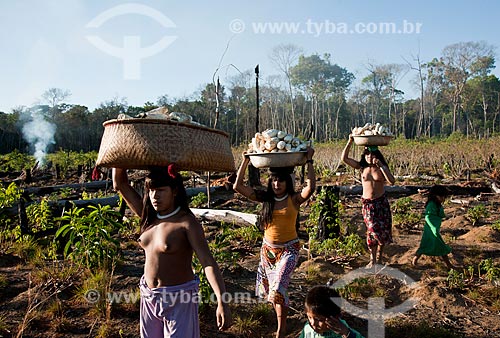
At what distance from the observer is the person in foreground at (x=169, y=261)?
2.24 m

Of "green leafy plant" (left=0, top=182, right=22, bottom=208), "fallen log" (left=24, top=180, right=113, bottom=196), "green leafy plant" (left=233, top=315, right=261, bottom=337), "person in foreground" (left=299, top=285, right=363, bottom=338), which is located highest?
"green leafy plant" (left=0, top=182, right=22, bottom=208)

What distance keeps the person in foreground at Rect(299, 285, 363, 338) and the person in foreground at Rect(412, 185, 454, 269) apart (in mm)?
3090

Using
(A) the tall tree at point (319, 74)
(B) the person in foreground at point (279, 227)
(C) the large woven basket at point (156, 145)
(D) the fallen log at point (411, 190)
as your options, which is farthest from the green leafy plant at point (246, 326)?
(A) the tall tree at point (319, 74)

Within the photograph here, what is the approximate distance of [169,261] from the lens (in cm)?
228

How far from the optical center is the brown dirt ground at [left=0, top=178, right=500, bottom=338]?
10.9ft

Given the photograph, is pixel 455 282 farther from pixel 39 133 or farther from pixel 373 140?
pixel 39 133

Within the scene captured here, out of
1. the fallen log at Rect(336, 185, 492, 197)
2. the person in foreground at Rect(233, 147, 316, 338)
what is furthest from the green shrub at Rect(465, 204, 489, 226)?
the person in foreground at Rect(233, 147, 316, 338)

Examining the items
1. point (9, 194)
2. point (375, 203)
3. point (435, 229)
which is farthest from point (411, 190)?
point (9, 194)

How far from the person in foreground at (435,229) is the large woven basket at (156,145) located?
371cm

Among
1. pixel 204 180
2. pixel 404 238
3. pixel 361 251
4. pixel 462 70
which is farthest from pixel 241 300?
pixel 462 70

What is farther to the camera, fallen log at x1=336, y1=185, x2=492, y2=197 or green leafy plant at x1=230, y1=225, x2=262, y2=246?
fallen log at x1=336, y1=185, x2=492, y2=197

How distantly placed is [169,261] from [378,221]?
3273mm

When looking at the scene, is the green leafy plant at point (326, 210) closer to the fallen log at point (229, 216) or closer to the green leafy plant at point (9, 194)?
the fallen log at point (229, 216)

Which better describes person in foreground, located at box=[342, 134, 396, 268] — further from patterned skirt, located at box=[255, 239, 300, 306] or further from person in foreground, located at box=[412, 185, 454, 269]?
patterned skirt, located at box=[255, 239, 300, 306]
